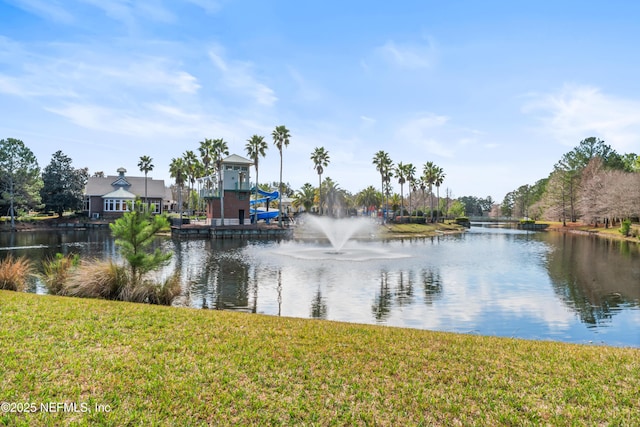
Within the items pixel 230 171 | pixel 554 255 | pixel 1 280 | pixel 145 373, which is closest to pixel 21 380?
pixel 145 373

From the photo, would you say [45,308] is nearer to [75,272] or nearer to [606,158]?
[75,272]

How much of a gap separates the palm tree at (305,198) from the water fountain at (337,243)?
32.4 m

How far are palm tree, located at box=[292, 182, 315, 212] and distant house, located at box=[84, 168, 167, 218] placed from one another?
34.1 meters

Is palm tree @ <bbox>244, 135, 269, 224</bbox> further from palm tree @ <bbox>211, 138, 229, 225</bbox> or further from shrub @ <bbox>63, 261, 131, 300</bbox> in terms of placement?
shrub @ <bbox>63, 261, 131, 300</bbox>

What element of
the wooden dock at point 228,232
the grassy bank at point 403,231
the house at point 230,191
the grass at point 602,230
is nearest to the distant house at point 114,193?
the house at point 230,191

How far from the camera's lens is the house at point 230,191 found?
5994cm

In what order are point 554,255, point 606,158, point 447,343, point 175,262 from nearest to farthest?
1. point 447,343
2. point 175,262
3. point 554,255
4. point 606,158

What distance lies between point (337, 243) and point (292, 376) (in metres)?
37.8

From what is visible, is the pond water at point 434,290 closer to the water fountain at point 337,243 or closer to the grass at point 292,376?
the water fountain at point 337,243

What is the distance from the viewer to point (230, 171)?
60656 mm

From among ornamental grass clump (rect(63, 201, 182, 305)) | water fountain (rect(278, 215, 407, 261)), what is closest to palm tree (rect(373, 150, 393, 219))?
water fountain (rect(278, 215, 407, 261))

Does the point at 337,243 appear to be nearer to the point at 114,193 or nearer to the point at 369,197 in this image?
the point at 114,193

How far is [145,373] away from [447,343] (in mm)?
5902

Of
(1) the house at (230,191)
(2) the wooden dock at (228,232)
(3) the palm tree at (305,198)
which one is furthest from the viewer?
(3) the palm tree at (305,198)
